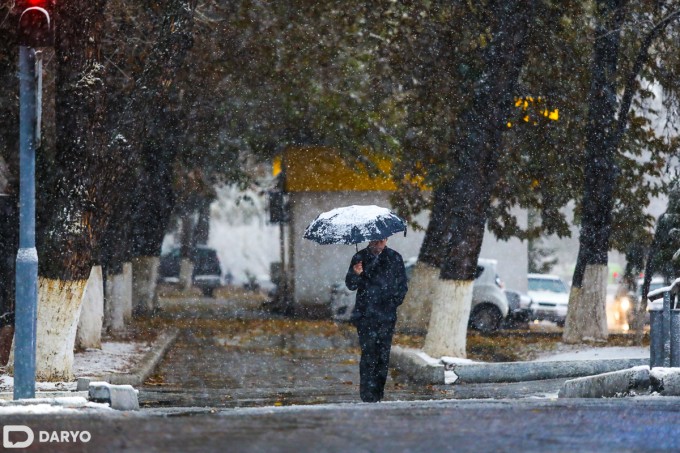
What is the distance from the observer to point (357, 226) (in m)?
12.5

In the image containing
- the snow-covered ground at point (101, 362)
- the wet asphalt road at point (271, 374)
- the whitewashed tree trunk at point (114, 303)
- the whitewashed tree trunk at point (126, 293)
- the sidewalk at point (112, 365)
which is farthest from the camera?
the whitewashed tree trunk at point (126, 293)

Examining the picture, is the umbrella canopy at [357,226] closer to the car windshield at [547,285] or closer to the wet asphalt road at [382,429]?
the wet asphalt road at [382,429]

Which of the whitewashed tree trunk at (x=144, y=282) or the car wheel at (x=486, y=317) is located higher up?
the whitewashed tree trunk at (x=144, y=282)

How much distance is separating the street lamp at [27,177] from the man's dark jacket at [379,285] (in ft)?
9.78

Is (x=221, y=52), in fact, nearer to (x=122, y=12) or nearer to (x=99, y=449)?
(x=122, y=12)

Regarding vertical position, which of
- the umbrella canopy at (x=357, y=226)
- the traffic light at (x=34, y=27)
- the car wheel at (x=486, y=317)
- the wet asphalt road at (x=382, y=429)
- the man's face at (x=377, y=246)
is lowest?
the wet asphalt road at (x=382, y=429)

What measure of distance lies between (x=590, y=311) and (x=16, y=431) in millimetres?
16570

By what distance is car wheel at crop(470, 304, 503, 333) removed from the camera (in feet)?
92.3

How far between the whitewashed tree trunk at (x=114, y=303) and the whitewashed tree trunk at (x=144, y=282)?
7783 millimetres

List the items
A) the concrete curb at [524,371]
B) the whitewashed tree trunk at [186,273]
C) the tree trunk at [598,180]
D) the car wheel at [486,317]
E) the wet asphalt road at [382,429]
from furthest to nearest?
the whitewashed tree trunk at [186,273] < the car wheel at [486,317] < the tree trunk at [598,180] < the concrete curb at [524,371] < the wet asphalt road at [382,429]

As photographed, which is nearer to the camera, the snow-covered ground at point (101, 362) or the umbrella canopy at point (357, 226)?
the umbrella canopy at point (357, 226)

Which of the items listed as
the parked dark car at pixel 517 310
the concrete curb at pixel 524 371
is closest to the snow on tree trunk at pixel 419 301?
the parked dark car at pixel 517 310

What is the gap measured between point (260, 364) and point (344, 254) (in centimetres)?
1682

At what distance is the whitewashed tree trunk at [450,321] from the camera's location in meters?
18.4
